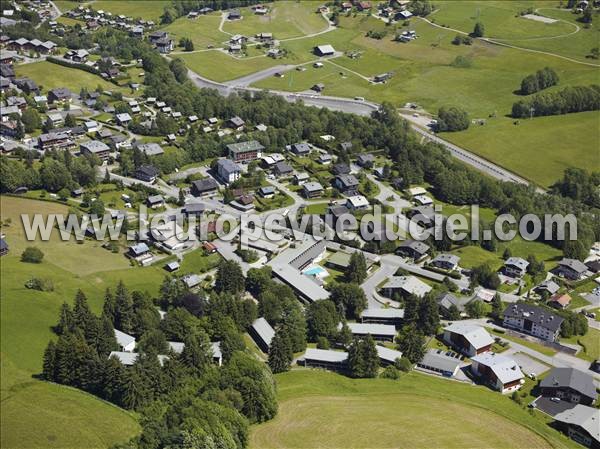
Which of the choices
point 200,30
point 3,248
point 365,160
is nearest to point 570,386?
point 365,160

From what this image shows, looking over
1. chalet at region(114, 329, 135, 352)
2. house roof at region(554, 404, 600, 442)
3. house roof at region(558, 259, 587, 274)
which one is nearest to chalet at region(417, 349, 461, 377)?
house roof at region(554, 404, 600, 442)

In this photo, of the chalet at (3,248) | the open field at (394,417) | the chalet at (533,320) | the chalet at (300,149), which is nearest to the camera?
the open field at (394,417)

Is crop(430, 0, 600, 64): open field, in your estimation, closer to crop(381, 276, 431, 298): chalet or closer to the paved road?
the paved road

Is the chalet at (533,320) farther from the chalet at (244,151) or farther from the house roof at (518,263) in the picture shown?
the chalet at (244,151)

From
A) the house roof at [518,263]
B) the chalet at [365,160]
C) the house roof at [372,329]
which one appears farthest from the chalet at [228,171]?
the house roof at [518,263]

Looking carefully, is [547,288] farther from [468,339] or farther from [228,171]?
[228,171]

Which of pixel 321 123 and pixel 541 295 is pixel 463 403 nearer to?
pixel 541 295

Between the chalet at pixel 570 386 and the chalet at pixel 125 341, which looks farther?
the chalet at pixel 125 341
